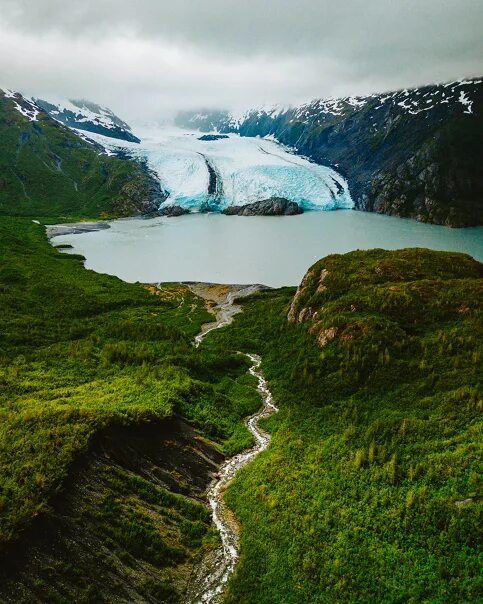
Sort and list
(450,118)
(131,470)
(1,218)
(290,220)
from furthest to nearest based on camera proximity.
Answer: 1. (450,118)
2. (290,220)
3. (1,218)
4. (131,470)

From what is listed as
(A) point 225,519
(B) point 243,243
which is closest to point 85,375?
(A) point 225,519

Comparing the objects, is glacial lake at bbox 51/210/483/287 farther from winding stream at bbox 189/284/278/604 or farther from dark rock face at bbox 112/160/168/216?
winding stream at bbox 189/284/278/604

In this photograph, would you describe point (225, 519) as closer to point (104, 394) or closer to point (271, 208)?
point (104, 394)

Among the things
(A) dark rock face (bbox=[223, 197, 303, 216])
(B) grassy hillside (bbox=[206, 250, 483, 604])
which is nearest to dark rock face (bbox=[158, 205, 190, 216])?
(A) dark rock face (bbox=[223, 197, 303, 216])

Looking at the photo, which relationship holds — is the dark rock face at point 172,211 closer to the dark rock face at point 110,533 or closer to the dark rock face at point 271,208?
the dark rock face at point 271,208

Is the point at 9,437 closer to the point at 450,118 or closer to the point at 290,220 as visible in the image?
the point at 290,220

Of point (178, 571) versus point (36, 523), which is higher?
point (36, 523)

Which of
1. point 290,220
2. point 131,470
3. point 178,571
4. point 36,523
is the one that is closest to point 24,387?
point 131,470
